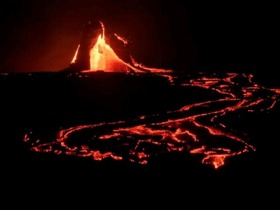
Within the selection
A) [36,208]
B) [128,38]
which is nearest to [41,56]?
[128,38]

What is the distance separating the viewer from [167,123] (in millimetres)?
4660

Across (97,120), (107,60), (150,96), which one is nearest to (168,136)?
(97,120)

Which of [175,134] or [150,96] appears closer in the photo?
[175,134]

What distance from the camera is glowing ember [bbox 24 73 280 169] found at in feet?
12.6

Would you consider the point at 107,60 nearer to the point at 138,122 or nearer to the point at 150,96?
the point at 150,96

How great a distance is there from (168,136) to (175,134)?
0.09 m

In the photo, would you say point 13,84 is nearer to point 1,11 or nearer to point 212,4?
Result: point 1,11

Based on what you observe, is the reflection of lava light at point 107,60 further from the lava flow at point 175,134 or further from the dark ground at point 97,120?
the lava flow at point 175,134

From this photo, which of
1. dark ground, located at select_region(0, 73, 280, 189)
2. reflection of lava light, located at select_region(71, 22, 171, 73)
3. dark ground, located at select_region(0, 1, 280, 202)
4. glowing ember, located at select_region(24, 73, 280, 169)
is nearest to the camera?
dark ground, located at select_region(0, 1, 280, 202)

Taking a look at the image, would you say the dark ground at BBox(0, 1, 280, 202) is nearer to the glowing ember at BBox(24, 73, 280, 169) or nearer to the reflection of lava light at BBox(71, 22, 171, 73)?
the glowing ember at BBox(24, 73, 280, 169)

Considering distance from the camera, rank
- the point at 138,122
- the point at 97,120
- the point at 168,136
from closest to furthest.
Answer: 1. the point at 168,136
2. the point at 138,122
3. the point at 97,120

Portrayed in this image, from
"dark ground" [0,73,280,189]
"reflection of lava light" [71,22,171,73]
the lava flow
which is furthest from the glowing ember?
"reflection of lava light" [71,22,171,73]

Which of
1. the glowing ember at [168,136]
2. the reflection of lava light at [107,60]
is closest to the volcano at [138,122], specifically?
the glowing ember at [168,136]

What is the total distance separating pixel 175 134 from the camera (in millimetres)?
4301
